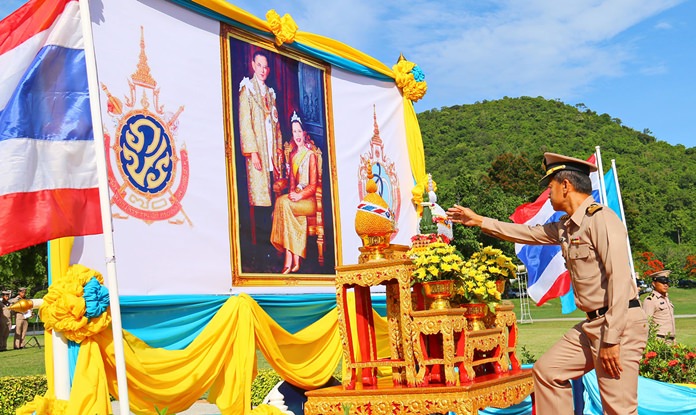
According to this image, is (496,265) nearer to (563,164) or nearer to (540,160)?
(563,164)

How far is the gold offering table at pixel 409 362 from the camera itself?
4.52 metres

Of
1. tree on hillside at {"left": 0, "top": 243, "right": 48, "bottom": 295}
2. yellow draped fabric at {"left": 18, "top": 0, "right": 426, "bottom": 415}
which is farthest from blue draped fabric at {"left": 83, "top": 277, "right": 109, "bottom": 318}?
tree on hillside at {"left": 0, "top": 243, "right": 48, "bottom": 295}

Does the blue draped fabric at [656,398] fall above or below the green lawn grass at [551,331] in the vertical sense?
above

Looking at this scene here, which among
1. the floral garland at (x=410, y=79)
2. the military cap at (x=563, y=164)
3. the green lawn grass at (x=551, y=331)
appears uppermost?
the floral garland at (x=410, y=79)

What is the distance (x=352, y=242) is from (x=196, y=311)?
220 centimetres

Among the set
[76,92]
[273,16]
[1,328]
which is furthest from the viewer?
[1,328]

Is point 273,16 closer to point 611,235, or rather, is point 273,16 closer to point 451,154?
point 611,235

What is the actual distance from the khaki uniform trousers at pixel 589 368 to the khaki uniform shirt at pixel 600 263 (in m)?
0.13

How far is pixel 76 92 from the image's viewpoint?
394cm

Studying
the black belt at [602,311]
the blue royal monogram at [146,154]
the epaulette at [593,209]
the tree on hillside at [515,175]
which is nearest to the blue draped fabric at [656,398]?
the black belt at [602,311]

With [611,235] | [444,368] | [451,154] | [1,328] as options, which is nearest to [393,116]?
[444,368]

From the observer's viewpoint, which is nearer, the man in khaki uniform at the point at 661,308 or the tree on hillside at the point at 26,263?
the man in khaki uniform at the point at 661,308

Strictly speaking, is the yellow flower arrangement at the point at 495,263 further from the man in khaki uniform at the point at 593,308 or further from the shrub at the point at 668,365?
the shrub at the point at 668,365

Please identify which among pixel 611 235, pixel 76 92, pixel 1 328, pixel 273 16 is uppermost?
pixel 273 16
